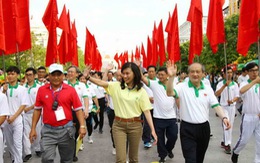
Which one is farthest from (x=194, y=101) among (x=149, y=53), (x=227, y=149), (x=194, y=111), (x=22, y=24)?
(x=149, y=53)

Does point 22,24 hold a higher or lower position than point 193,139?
higher

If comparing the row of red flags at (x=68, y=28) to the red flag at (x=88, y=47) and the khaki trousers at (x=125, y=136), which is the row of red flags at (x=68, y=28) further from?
the red flag at (x=88, y=47)

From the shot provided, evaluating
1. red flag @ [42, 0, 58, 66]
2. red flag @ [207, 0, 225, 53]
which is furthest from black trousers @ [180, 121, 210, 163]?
red flag @ [42, 0, 58, 66]

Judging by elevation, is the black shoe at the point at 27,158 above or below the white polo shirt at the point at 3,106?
below

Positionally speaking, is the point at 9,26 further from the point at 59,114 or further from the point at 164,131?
the point at 164,131

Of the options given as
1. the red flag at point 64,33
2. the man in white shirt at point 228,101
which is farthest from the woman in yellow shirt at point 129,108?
the red flag at point 64,33

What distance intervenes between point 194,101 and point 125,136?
1121mm

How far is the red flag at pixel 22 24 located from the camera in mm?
6859

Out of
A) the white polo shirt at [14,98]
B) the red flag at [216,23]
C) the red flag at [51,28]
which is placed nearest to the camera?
the white polo shirt at [14,98]

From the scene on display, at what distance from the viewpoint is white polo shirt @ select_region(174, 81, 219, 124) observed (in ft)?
15.2

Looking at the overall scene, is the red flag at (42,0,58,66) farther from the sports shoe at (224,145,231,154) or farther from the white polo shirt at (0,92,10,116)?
the sports shoe at (224,145,231,154)

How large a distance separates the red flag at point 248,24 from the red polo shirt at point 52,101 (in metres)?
3.24

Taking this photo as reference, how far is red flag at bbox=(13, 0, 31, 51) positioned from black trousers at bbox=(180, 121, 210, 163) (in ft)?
13.0

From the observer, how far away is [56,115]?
4.43 m
